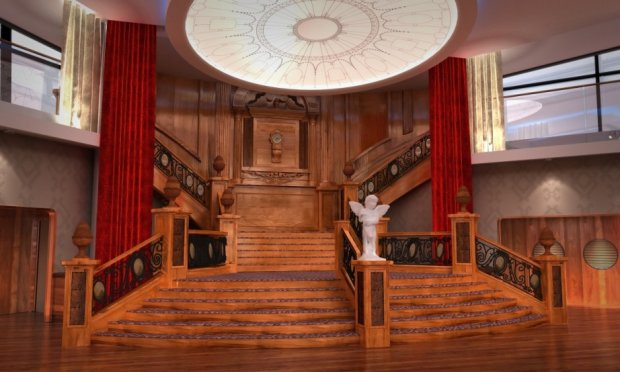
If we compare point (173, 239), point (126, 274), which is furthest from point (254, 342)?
point (173, 239)

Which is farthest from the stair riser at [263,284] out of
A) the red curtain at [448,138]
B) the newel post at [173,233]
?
the red curtain at [448,138]

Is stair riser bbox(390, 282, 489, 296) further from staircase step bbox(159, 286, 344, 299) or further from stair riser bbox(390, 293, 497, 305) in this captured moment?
staircase step bbox(159, 286, 344, 299)

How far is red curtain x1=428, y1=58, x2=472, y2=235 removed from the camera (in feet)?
33.7

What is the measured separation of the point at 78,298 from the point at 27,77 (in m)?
3.66

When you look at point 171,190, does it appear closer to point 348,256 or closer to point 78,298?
point 78,298

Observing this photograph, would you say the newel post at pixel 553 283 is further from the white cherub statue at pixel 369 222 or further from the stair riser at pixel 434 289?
the white cherub statue at pixel 369 222

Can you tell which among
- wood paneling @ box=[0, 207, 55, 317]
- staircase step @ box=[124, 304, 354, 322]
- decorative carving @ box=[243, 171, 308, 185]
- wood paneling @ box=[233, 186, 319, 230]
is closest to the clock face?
decorative carving @ box=[243, 171, 308, 185]

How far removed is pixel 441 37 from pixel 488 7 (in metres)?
0.99

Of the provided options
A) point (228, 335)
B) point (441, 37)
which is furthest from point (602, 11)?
point (228, 335)

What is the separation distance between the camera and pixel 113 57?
28.8 ft

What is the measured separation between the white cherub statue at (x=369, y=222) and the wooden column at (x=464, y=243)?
229 cm

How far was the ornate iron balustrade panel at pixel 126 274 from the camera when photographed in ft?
20.9

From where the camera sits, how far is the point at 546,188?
10.5 metres

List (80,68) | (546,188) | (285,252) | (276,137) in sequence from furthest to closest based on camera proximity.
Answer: (276,137) < (546,188) < (285,252) < (80,68)
